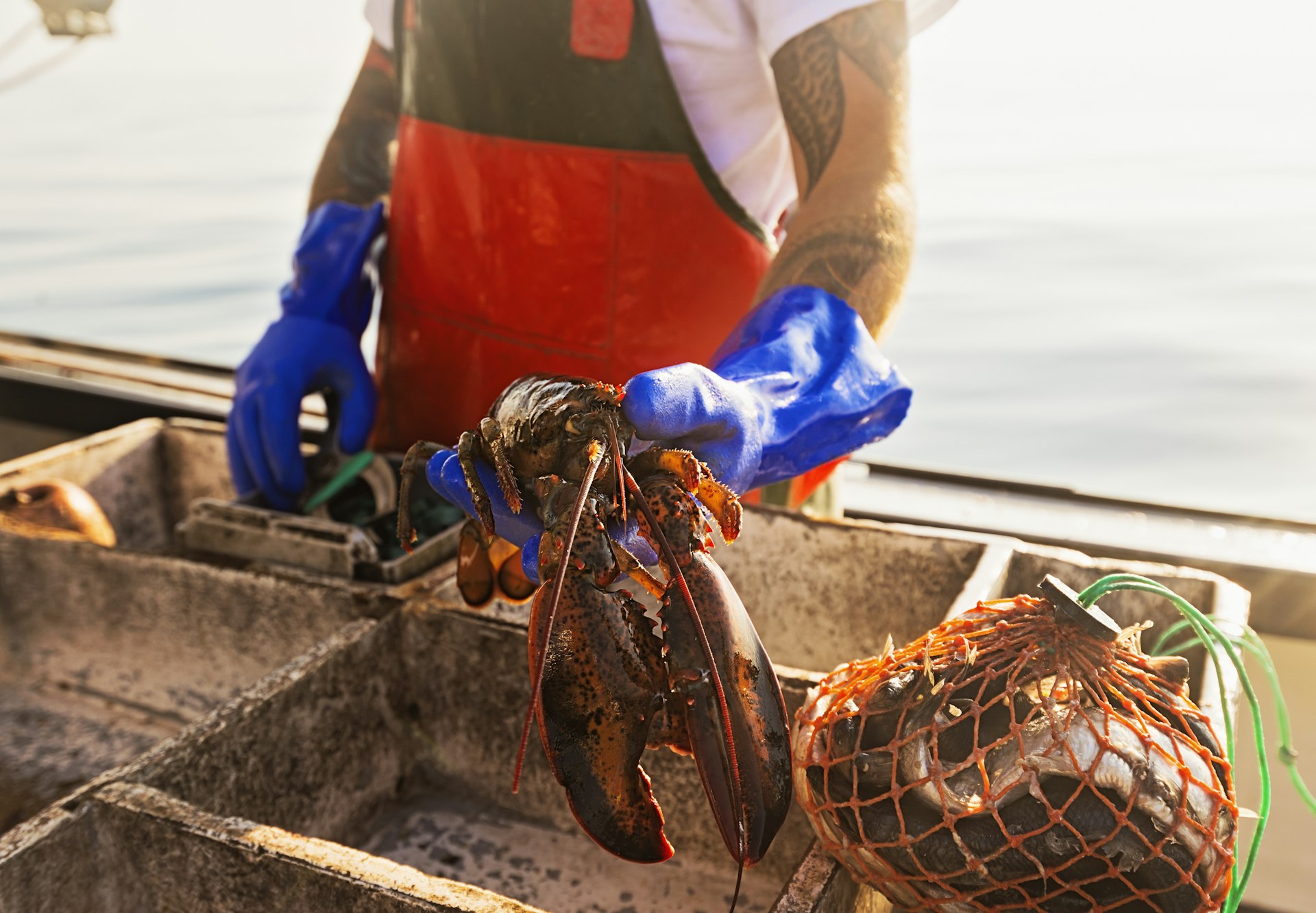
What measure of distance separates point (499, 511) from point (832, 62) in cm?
97

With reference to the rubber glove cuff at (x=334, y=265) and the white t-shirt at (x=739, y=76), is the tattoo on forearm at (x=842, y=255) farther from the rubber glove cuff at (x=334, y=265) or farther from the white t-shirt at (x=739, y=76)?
the rubber glove cuff at (x=334, y=265)

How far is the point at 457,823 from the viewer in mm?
1539

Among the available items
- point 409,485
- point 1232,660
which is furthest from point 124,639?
point 1232,660

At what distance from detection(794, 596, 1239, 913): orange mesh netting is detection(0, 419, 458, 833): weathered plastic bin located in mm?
894

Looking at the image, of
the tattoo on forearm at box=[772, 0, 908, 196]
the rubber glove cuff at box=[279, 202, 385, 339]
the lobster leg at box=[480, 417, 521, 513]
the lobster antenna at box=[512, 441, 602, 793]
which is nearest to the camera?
the lobster antenna at box=[512, 441, 602, 793]

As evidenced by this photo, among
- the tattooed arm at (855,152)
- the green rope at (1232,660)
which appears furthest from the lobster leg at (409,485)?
the green rope at (1232,660)

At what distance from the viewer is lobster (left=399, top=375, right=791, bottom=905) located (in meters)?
0.88

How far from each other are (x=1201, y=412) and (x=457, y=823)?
3860mm

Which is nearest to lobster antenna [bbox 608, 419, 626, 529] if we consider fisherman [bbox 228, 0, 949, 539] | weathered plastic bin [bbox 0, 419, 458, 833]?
fisherman [bbox 228, 0, 949, 539]

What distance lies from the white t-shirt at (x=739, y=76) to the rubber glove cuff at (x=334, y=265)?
0.84 m

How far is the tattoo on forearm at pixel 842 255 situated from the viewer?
5.03ft

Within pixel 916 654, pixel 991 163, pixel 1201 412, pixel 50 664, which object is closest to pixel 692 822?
pixel 916 654

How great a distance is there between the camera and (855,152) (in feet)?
5.32

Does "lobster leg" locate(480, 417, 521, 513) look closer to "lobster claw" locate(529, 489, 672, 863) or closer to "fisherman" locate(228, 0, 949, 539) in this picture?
"lobster claw" locate(529, 489, 672, 863)
